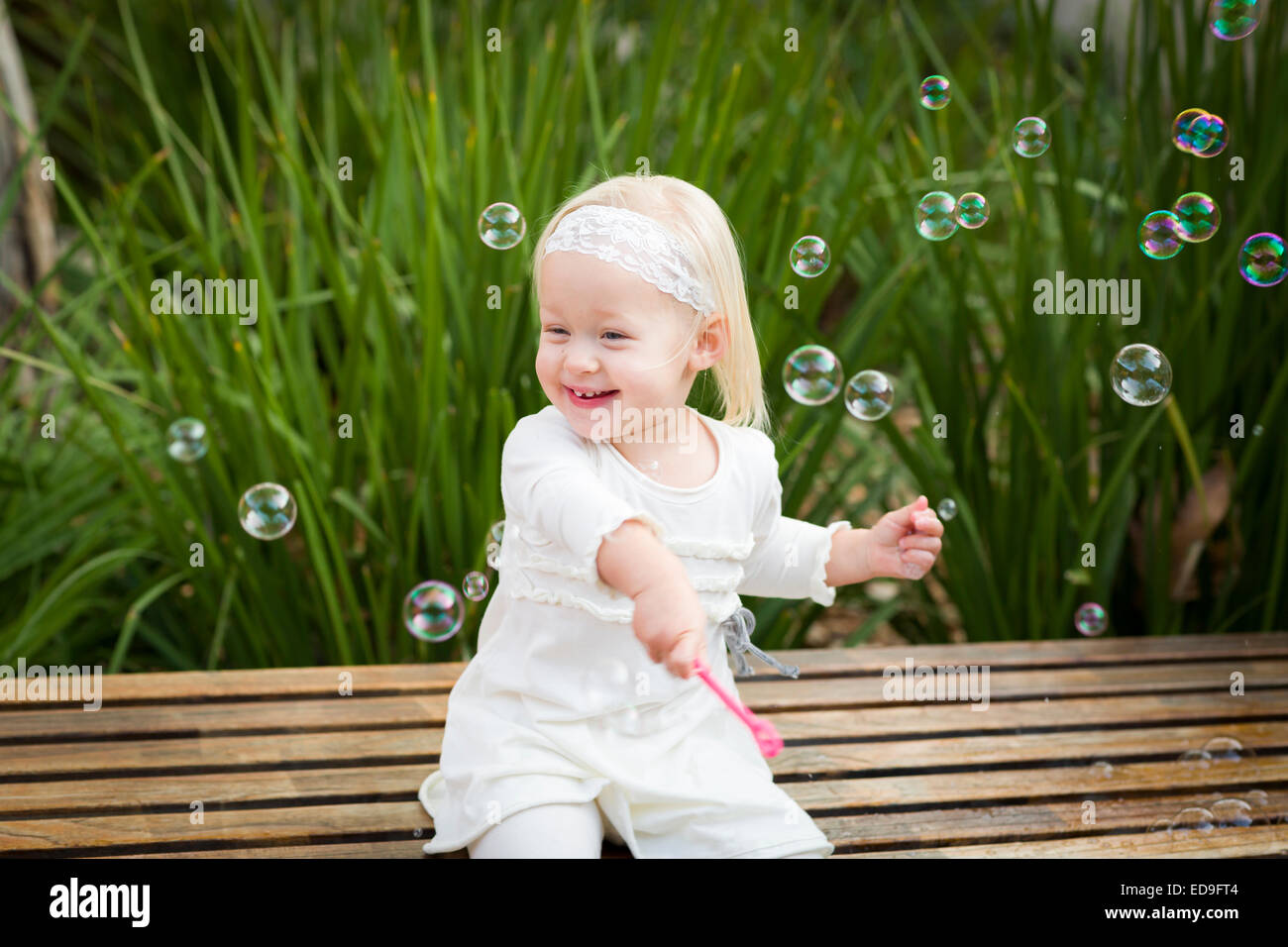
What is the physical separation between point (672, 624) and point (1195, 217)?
1.40 m

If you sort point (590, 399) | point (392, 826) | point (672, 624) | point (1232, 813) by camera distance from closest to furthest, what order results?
point (672, 624)
point (590, 399)
point (392, 826)
point (1232, 813)

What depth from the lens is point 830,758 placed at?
74.6 inches

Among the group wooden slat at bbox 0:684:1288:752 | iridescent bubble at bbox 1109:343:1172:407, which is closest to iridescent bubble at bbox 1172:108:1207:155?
iridescent bubble at bbox 1109:343:1172:407

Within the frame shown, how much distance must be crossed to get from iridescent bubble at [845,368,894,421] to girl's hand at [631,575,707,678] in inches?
34.1

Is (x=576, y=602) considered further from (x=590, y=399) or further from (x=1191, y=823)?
(x=1191, y=823)

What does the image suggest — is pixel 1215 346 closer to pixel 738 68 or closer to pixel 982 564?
pixel 982 564

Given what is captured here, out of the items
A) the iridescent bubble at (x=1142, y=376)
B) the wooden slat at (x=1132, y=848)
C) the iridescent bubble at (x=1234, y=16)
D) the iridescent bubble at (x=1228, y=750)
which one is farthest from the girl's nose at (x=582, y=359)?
the iridescent bubble at (x=1234, y=16)

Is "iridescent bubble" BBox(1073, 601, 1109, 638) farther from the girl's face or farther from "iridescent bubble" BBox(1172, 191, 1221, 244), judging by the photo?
the girl's face

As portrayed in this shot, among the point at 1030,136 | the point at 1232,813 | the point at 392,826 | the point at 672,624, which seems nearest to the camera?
the point at 672,624

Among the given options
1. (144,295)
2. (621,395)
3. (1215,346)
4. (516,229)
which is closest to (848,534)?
(621,395)

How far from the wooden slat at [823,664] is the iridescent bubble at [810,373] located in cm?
49

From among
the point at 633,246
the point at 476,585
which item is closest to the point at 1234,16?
the point at 633,246
